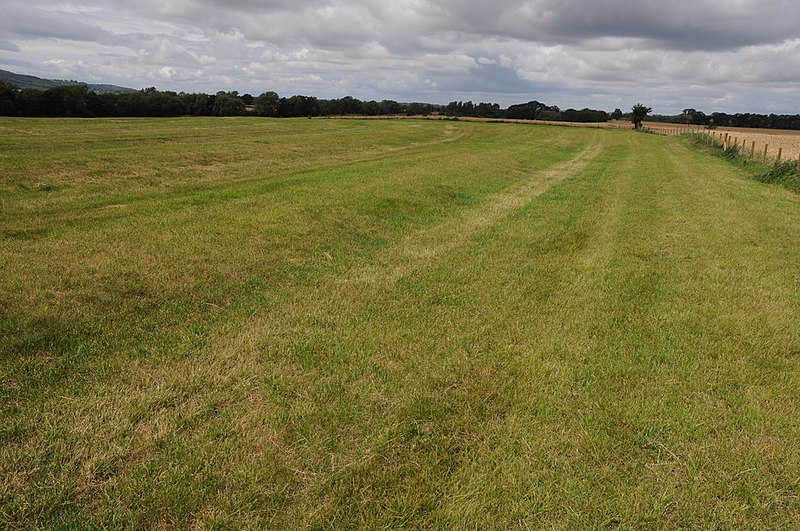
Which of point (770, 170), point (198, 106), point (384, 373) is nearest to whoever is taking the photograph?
point (384, 373)

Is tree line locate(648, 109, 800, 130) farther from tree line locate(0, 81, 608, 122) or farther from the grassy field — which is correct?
the grassy field

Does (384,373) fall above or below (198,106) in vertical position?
below

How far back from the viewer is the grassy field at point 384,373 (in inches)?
124

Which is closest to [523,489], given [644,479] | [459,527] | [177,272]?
[459,527]

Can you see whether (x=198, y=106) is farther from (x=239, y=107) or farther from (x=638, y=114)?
(x=638, y=114)

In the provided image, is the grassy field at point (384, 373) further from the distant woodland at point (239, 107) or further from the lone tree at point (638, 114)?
the lone tree at point (638, 114)

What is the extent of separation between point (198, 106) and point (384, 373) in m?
76.9

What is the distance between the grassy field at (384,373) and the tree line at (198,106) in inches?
2349

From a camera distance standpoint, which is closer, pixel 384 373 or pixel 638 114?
pixel 384 373

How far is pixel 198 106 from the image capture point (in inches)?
2810

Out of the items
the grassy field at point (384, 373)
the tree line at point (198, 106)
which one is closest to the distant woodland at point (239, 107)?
the tree line at point (198, 106)

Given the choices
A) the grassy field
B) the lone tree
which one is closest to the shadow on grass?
the grassy field

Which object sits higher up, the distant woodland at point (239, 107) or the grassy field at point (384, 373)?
the distant woodland at point (239, 107)

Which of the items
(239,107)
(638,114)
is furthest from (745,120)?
(239,107)
